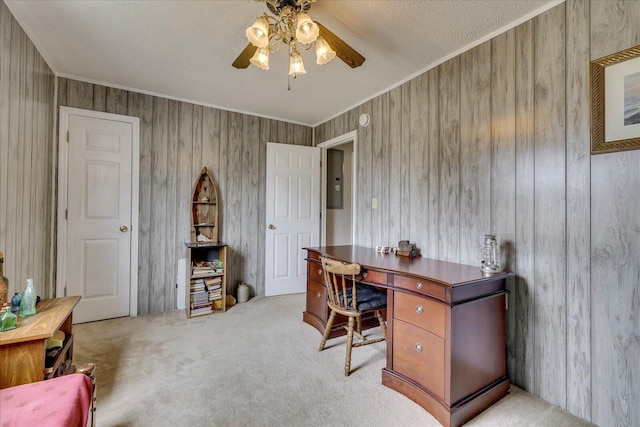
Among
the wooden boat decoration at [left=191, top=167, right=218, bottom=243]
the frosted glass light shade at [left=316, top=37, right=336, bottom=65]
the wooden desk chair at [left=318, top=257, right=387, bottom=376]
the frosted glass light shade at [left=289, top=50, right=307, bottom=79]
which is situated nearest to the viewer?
the frosted glass light shade at [left=316, top=37, right=336, bottom=65]

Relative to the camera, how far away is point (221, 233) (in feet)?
11.9

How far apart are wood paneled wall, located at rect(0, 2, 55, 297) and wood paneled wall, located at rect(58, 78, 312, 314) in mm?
594

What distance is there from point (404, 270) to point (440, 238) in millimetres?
668

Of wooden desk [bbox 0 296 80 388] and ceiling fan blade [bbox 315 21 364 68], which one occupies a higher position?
ceiling fan blade [bbox 315 21 364 68]

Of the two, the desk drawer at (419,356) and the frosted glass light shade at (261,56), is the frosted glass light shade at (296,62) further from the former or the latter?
the desk drawer at (419,356)

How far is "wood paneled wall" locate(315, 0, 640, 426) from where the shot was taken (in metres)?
1.50

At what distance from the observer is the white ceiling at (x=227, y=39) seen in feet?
5.87

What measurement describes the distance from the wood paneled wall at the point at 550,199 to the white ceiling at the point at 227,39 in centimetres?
28

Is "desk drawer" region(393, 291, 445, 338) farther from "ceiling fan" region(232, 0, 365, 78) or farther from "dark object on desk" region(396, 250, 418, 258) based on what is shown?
"ceiling fan" region(232, 0, 365, 78)

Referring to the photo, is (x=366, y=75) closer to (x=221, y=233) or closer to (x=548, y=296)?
(x=548, y=296)

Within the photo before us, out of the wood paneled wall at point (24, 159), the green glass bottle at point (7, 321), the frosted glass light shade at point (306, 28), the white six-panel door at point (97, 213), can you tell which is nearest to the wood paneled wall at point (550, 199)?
the frosted glass light shade at point (306, 28)

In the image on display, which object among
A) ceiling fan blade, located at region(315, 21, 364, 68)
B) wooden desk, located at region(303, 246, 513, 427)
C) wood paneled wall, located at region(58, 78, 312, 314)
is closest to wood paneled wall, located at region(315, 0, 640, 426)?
wooden desk, located at region(303, 246, 513, 427)

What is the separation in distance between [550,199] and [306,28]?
1.75 meters

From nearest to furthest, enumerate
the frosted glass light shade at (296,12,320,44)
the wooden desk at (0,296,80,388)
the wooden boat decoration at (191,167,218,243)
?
the wooden desk at (0,296,80,388), the frosted glass light shade at (296,12,320,44), the wooden boat decoration at (191,167,218,243)
